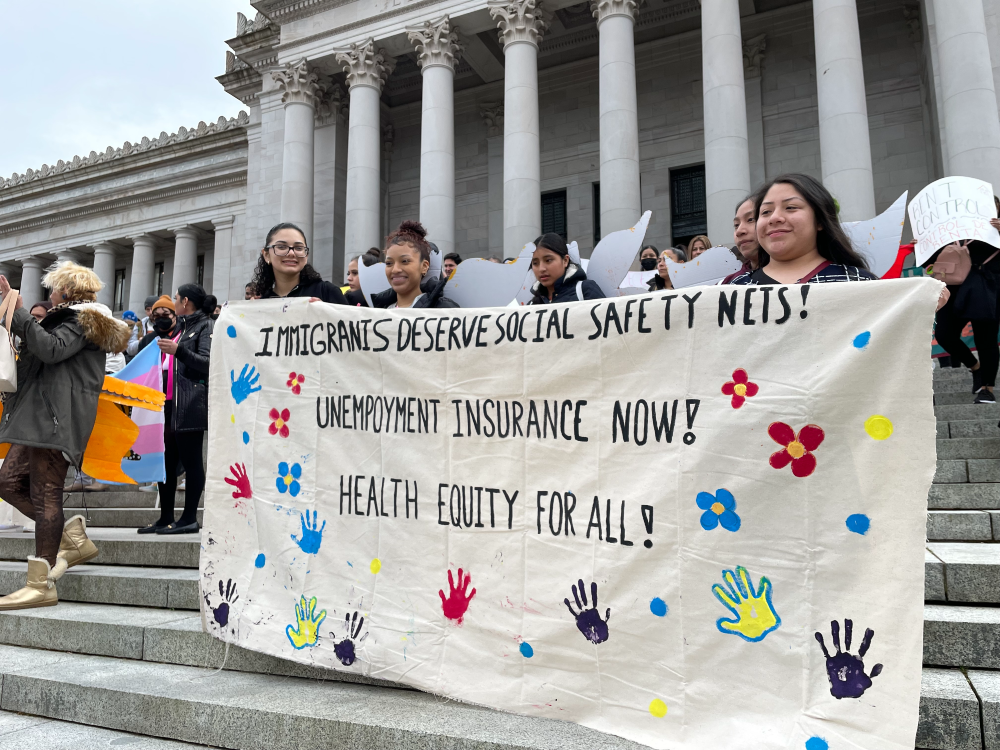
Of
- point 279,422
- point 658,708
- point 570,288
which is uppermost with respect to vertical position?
point 570,288

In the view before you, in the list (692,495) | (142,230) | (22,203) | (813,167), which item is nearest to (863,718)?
(692,495)

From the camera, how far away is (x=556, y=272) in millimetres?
4469

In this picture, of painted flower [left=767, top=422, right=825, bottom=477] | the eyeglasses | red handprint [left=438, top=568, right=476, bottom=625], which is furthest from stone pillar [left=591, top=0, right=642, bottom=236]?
painted flower [left=767, top=422, right=825, bottom=477]

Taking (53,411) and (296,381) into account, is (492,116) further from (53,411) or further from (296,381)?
(296,381)

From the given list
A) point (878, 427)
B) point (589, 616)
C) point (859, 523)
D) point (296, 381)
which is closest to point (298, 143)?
point (296, 381)

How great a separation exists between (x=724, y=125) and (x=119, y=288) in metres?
30.8

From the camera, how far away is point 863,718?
2.20 metres

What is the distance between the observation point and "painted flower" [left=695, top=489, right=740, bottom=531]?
8.14ft

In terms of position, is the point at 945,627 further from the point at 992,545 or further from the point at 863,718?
the point at 992,545

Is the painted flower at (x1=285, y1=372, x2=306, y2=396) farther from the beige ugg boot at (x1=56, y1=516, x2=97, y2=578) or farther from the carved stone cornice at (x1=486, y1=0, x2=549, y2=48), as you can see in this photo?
the carved stone cornice at (x1=486, y1=0, x2=549, y2=48)

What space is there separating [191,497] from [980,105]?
14941 millimetres

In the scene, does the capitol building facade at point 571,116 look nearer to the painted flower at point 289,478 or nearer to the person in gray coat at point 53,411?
the person in gray coat at point 53,411

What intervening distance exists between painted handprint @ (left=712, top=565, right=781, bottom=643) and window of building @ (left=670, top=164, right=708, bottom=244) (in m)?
20.4

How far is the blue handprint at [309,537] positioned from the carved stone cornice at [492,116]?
74.2 feet
